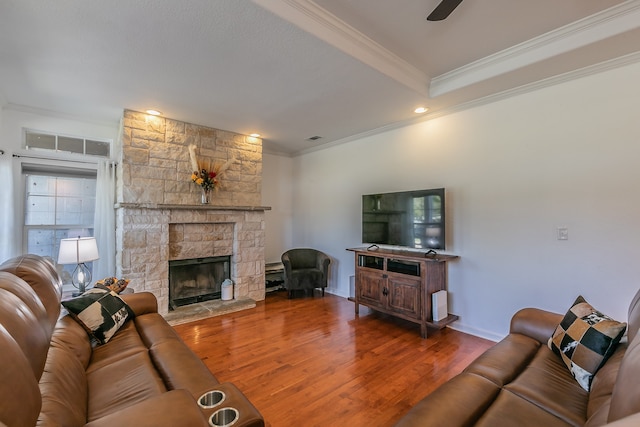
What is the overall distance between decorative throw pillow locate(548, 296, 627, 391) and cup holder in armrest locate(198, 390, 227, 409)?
1.78m

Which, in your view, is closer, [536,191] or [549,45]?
[549,45]

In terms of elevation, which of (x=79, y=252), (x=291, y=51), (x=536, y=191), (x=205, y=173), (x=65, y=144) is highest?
(x=291, y=51)

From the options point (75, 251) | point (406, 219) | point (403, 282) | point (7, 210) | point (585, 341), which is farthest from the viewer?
point (406, 219)

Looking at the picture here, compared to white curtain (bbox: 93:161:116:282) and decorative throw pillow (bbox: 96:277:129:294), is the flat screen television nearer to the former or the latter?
decorative throw pillow (bbox: 96:277:129:294)

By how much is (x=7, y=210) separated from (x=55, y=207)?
46 cm

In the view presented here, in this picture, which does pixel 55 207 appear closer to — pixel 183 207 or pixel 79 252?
pixel 79 252

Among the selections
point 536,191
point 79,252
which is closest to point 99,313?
point 79,252

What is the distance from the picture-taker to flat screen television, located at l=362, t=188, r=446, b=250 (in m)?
3.32

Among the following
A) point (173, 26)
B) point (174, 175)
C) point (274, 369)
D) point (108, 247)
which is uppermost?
point (173, 26)

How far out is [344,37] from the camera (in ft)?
7.30

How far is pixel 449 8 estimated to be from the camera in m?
1.64

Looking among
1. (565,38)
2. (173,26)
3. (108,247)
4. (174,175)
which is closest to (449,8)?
(565,38)

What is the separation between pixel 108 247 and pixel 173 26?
3079 millimetres

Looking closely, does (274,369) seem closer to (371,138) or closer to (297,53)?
(297,53)
